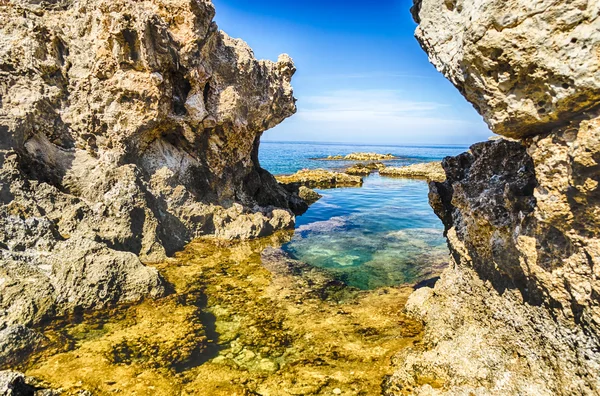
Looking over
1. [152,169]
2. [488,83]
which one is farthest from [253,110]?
[488,83]

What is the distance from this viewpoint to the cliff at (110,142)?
311 inches

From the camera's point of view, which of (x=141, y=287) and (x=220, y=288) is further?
(x=220, y=288)

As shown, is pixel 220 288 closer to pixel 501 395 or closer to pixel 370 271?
pixel 370 271

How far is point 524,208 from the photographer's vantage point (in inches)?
220

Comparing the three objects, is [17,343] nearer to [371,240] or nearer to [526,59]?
[526,59]

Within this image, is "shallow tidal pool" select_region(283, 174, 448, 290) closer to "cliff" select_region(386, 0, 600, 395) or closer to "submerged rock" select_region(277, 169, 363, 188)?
"cliff" select_region(386, 0, 600, 395)

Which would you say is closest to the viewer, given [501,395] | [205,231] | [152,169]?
[501,395]

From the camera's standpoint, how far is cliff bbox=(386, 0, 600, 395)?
3955mm

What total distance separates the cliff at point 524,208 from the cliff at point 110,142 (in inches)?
275

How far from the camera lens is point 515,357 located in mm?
5387

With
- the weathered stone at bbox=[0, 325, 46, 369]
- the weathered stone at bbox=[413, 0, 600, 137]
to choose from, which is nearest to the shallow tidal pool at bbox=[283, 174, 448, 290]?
the weathered stone at bbox=[413, 0, 600, 137]

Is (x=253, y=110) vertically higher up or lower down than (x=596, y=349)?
higher up

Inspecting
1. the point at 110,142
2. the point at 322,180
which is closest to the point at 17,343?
the point at 110,142

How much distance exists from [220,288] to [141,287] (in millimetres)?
1923
